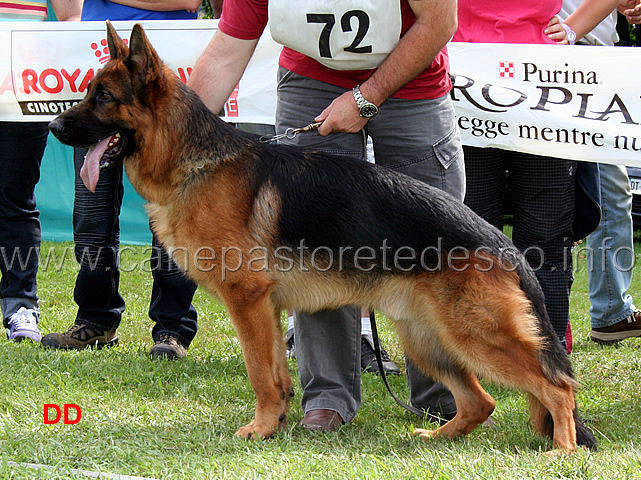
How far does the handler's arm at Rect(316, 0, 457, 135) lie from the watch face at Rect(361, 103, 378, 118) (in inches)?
0.8

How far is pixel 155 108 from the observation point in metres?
3.12

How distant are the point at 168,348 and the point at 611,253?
124 inches

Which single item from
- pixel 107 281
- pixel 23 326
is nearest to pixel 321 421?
pixel 107 281

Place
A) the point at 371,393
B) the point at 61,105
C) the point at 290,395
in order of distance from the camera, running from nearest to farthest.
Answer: the point at 290,395 → the point at 371,393 → the point at 61,105

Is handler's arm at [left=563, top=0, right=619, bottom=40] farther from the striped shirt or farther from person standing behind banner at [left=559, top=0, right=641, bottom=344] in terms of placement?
the striped shirt

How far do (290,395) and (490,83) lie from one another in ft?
8.92

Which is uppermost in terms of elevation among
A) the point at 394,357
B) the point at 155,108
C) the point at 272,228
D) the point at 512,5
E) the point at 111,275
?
the point at 512,5

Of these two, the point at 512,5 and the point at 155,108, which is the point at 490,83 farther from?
the point at 155,108

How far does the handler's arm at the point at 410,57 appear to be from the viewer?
3.09 meters

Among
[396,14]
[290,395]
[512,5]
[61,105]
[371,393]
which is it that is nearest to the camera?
[396,14]

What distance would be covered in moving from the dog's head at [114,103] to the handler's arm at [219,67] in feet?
1.60

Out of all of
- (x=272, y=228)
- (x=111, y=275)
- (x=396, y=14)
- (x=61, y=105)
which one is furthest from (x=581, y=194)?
(x=61, y=105)

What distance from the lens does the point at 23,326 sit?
4887mm

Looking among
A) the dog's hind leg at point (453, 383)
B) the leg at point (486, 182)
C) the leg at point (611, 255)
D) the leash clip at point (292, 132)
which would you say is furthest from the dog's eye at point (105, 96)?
the leg at point (611, 255)
